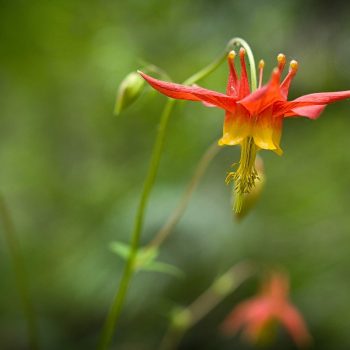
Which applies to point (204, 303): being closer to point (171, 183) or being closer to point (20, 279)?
point (171, 183)

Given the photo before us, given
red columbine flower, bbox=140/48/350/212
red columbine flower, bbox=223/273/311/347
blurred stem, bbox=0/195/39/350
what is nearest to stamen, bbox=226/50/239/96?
red columbine flower, bbox=140/48/350/212

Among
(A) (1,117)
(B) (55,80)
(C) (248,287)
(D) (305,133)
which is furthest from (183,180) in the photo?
(A) (1,117)

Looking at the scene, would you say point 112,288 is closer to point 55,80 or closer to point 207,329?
point 207,329

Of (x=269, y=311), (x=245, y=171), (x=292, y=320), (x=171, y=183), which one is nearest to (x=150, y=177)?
(x=245, y=171)

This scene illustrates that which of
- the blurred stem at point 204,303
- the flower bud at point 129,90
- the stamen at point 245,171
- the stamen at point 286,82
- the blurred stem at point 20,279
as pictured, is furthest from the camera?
the blurred stem at point 204,303

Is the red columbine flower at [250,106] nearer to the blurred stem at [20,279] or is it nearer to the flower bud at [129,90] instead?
the flower bud at [129,90]

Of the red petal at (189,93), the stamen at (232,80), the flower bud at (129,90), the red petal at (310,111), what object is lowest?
the red petal at (310,111)

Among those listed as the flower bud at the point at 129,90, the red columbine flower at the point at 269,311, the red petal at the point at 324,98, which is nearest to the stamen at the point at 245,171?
the red petal at the point at 324,98
